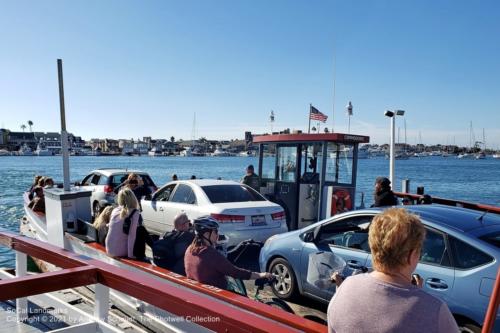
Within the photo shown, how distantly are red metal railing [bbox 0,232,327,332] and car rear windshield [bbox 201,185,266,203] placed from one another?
5.43 m

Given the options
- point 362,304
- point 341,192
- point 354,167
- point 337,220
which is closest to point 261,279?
point 337,220

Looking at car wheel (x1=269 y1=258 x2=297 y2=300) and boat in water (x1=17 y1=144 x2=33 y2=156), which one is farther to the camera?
boat in water (x1=17 y1=144 x2=33 y2=156)

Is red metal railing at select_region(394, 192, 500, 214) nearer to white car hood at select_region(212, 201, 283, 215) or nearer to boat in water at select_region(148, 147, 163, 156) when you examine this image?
white car hood at select_region(212, 201, 283, 215)

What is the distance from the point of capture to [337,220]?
5648 millimetres

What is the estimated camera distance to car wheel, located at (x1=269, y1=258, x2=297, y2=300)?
6098 millimetres

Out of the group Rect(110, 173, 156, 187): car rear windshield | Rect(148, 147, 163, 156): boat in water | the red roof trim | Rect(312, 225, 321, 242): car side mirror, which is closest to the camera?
Rect(312, 225, 321, 242): car side mirror

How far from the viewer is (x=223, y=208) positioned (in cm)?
795

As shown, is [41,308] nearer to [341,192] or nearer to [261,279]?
[261,279]

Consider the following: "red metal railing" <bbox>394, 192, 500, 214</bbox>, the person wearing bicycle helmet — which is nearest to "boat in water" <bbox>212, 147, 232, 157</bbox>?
"red metal railing" <bbox>394, 192, 500, 214</bbox>

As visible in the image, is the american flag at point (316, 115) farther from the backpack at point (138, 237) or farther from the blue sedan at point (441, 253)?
the backpack at point (138, 237)

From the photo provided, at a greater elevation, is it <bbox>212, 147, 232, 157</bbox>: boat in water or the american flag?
the american flag

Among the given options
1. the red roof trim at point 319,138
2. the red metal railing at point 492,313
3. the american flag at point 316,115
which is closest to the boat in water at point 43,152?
the american flag at point 316,115

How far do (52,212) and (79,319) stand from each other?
14.9 ft

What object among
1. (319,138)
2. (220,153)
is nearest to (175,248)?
(319,138)
